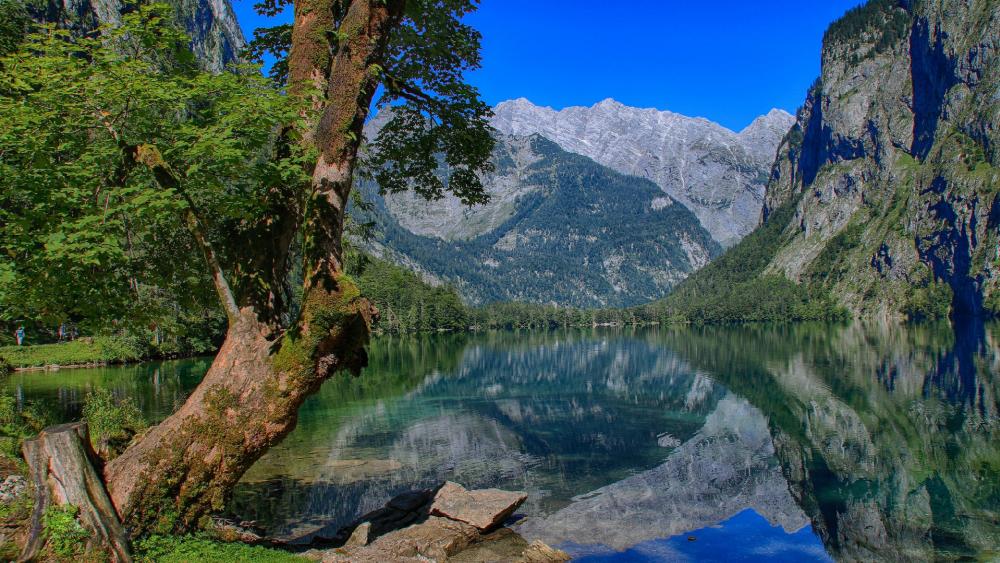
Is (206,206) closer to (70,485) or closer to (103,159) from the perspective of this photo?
(103,159)

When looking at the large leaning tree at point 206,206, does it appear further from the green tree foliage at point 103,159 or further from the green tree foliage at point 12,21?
the green tree foliage at point 12,21

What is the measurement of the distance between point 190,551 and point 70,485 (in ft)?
5.88

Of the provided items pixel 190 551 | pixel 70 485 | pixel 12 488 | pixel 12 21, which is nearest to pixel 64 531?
pixel 70 485

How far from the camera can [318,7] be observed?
10156 millimetres

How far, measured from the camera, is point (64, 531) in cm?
745

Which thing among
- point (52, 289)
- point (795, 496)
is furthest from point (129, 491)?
point (795, 496)

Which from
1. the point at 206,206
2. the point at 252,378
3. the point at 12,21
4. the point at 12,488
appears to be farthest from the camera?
the point at 12,21

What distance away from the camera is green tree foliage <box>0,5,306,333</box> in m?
8.34

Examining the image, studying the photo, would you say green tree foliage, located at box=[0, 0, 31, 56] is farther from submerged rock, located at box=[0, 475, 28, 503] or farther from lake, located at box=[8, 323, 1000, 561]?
submerged rock, located at box=[0, 475, 28, 503]

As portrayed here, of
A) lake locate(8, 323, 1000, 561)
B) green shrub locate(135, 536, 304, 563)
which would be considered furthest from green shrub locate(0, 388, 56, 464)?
lake locate(8, 323, 1000, 561)

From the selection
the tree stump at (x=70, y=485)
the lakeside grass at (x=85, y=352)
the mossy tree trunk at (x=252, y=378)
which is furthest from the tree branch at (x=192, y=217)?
the lakeside grass at (x=85, y=352)

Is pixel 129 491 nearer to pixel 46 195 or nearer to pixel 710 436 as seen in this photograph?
pixel 46 195

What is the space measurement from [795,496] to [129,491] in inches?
896

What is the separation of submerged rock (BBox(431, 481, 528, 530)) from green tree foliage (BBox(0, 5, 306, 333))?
10625 millimetres
